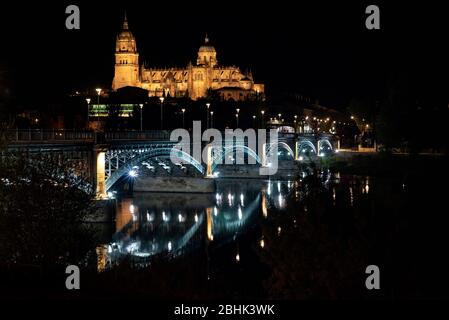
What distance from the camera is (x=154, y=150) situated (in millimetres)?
47188

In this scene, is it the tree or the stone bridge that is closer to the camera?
the tree

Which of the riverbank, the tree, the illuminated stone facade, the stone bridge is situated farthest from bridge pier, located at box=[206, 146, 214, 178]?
the illuminated stone facade

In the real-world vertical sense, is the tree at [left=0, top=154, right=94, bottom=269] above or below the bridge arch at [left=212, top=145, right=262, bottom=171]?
below

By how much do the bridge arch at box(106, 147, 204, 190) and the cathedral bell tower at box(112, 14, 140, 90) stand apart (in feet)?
358

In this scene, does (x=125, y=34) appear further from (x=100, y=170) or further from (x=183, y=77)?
(x=100, y=170)

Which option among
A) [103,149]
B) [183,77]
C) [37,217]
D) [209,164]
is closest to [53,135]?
[103,149]

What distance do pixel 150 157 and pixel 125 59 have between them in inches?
4713

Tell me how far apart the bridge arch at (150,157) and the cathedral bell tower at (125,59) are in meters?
109

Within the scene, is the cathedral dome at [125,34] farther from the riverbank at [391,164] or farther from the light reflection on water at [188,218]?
the light reflection on water at [188,218]

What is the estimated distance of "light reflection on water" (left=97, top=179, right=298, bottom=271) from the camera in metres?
32.5

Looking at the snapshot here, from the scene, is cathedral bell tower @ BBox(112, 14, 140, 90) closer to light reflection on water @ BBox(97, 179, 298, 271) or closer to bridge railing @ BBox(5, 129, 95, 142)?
light reflection on water @ BBox(97, 179, 298, 271)

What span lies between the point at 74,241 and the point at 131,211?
26.8 metres

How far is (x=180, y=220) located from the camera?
4269cm
